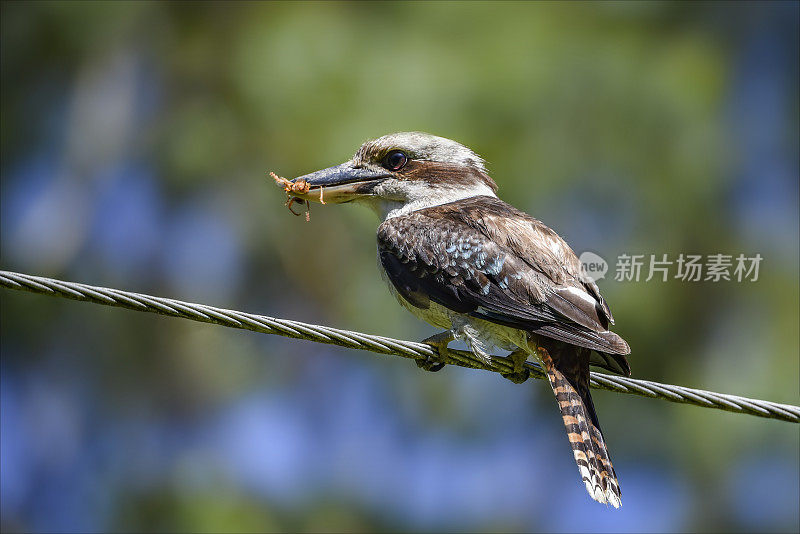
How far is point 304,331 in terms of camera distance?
336cm

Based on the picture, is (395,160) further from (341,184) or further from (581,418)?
(581,418)

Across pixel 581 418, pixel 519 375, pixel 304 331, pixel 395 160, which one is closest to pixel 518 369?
pixel 519 375

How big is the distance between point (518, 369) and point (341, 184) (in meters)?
1.47

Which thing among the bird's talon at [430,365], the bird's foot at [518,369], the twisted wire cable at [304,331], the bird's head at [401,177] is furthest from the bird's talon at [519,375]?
the bird's head at [401,177]

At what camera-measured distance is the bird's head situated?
16.5 ft

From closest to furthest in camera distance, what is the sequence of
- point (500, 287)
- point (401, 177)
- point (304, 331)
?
point (304, 331) → point (500, 287) → point (401, 177)

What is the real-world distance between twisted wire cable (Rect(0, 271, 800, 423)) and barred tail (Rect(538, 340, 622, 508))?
0.40 ft

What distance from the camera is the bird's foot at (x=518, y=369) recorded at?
425 centimetres

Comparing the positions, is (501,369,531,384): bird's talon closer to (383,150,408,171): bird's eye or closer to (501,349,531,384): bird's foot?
(501,349,531,384): bird's foot

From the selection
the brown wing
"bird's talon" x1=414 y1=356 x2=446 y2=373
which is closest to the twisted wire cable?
the brown wing

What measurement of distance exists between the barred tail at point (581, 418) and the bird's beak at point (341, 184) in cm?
155

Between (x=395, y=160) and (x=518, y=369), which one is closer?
(x=518, y=369)

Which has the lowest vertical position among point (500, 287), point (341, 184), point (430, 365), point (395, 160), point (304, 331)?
point (304, 331)

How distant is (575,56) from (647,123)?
1.14 metres
